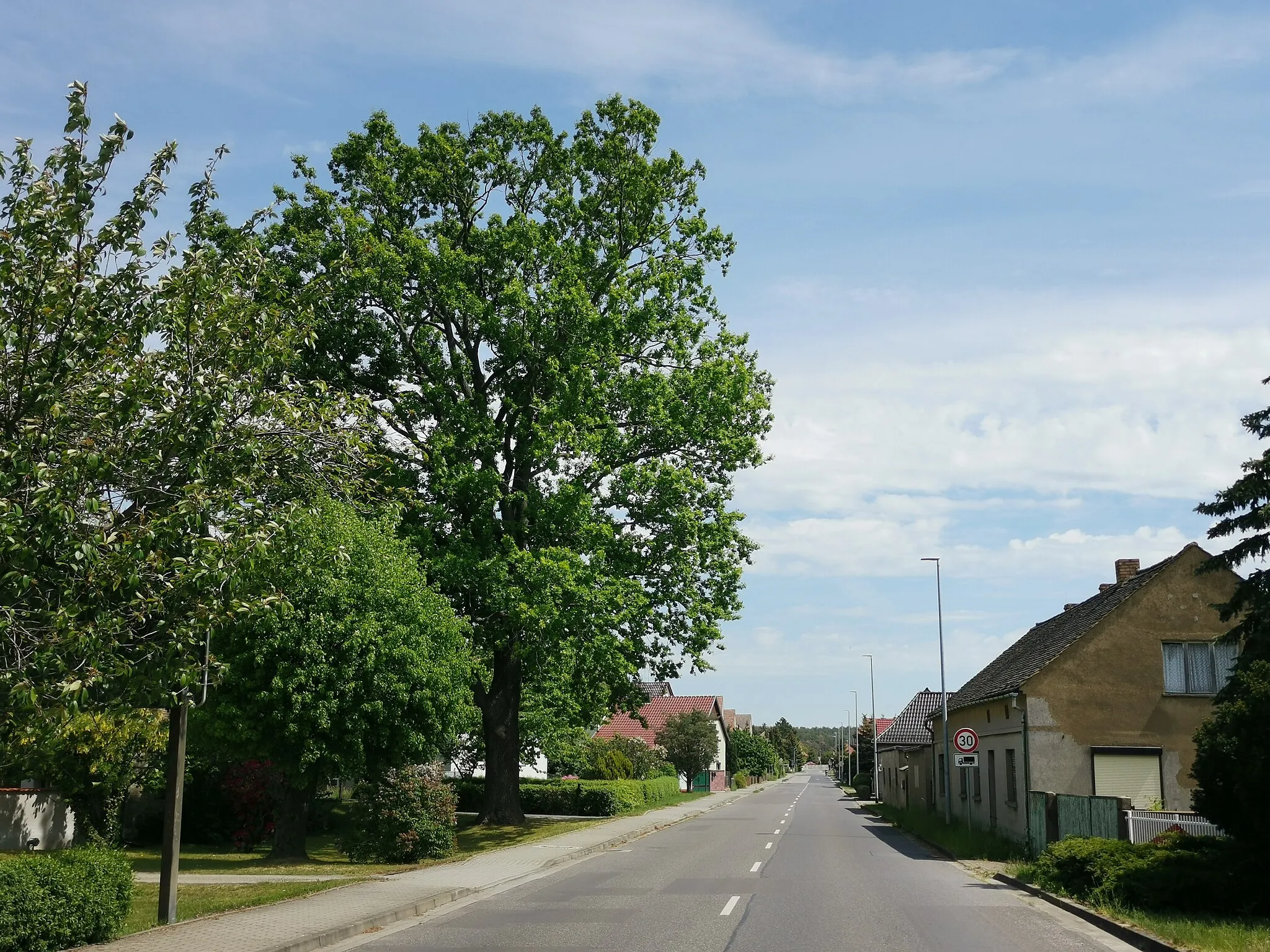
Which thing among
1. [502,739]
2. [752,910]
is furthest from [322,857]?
[752,910]

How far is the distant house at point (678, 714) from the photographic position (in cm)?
9288

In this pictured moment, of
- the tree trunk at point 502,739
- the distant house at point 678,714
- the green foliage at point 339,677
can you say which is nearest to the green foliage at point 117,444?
the green foliage at point 339,677

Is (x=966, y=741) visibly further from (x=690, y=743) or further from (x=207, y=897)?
(x=690, y=743)

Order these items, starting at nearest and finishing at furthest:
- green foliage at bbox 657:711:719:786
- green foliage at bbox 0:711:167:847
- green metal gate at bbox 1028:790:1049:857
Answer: green foliage at bbox 0:711:167:847 → green metal gate at bbox 1028:790:1049:857 → green foliage at bbox 657:711:719:786

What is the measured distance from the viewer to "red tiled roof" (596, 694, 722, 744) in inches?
3861

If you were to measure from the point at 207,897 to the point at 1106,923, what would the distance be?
40.0ft

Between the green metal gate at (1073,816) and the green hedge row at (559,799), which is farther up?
the green metal gate at (1073,816)

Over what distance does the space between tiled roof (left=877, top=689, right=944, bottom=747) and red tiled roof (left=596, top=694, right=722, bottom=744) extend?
29.5 metres

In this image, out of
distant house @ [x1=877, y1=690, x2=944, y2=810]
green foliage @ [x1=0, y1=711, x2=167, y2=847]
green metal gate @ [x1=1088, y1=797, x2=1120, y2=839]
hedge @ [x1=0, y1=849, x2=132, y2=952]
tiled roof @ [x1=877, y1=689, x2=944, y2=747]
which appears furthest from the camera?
tiled roof @ [x1=877, y1=689, x2=944, y2=747]

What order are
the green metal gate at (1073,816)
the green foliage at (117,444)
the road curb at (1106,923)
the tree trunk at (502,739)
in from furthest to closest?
the tree trunk at (502,739)
the green metal gate at (1073,816)
the road curb at (1106,923)
the green foliage at (117,444)

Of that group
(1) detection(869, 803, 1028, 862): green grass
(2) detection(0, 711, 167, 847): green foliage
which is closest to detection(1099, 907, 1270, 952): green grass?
(1) detection(869, 803, 1028, 862): green grass

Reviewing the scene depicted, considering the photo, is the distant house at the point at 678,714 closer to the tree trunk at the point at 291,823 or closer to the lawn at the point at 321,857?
the lawn at the point at 321,857

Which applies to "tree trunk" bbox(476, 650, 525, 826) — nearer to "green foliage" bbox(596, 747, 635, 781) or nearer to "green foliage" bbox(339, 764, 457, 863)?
"green foliage" bbox(339, 764, 457, 863)

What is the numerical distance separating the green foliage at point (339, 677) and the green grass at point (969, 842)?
13229 millimetres
